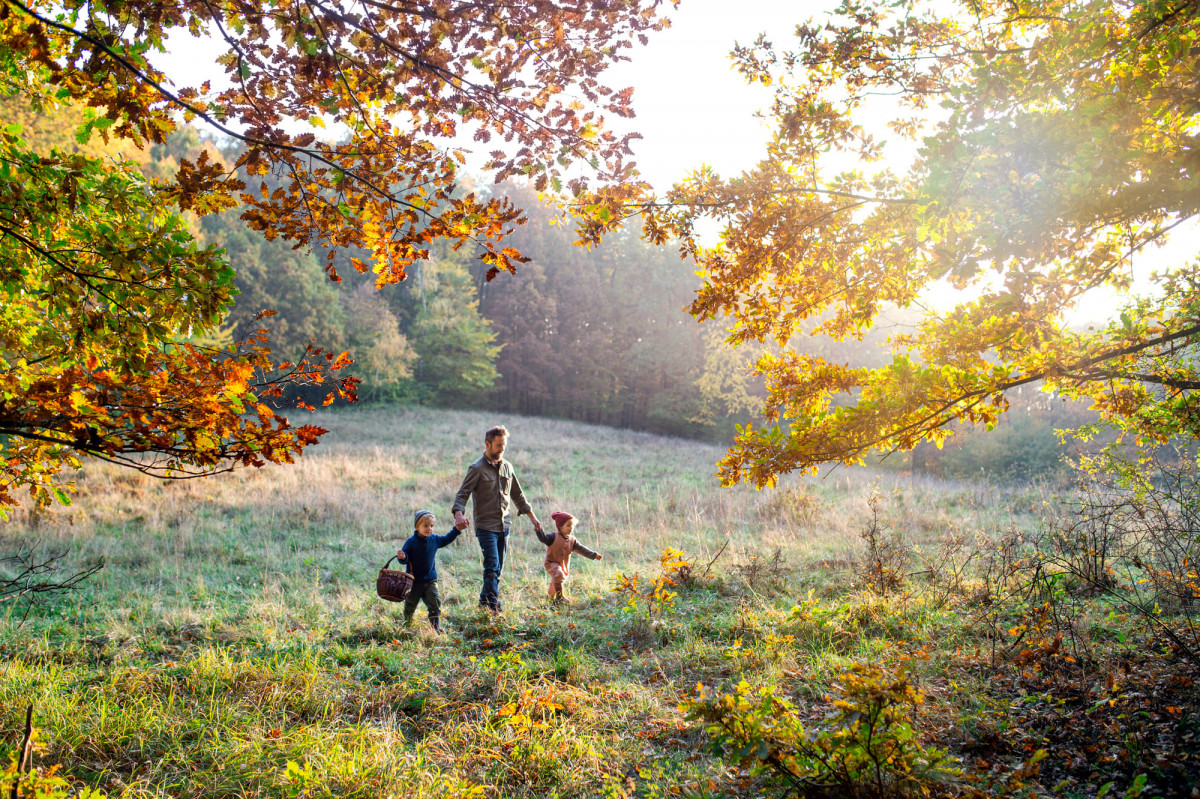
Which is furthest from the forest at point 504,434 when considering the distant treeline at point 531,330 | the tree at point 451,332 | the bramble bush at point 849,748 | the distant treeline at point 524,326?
the tree at point 451,332

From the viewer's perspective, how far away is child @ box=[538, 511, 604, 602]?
5828 millimetres

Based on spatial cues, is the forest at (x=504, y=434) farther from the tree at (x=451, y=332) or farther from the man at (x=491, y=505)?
the tree at (x=451, y=332)

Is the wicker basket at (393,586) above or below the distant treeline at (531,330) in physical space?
below

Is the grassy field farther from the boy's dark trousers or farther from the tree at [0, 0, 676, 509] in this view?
the tree at [0, 0, 676, 509]

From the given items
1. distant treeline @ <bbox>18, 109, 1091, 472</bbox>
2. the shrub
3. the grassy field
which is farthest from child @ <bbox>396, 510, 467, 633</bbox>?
distant treeline @ <bbox>18, 109, 1091, 472</bbox>

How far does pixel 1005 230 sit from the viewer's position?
2900mm

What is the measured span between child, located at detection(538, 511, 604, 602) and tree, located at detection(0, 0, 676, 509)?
337cm

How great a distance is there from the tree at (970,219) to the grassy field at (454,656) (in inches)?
63.2

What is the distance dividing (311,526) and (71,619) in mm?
4041

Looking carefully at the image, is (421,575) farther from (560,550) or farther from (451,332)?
(451,332)

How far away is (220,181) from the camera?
264cm

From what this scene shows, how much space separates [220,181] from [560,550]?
4.38 metres

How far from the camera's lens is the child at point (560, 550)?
5.83 meters

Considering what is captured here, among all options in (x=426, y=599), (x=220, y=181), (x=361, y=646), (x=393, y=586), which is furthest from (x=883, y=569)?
(x=220, y=181)
